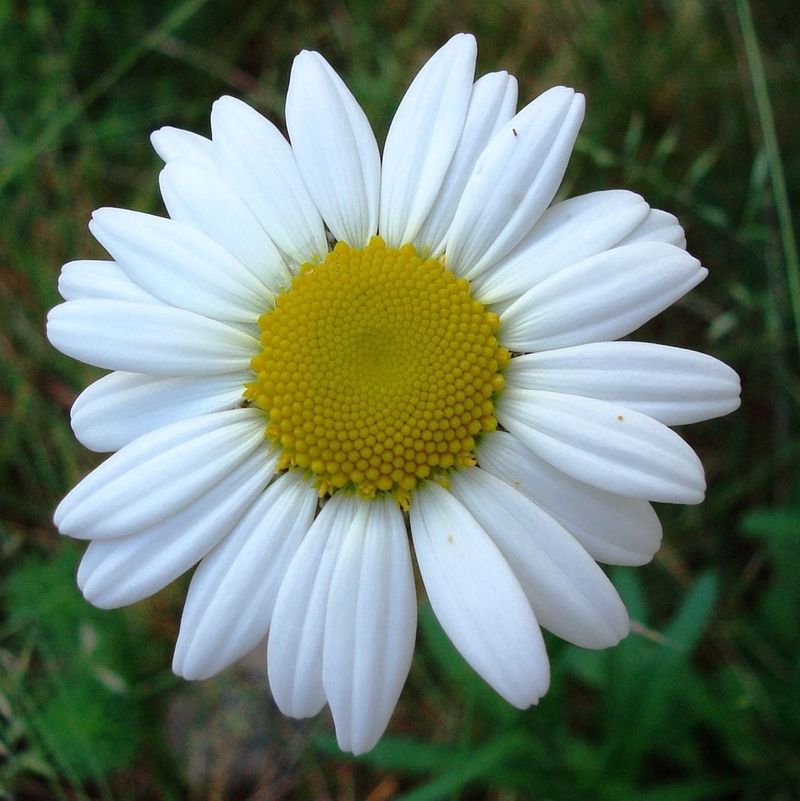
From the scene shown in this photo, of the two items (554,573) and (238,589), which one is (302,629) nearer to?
(238,589)

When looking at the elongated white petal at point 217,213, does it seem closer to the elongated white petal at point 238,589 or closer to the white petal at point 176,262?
the white petal at point 176,262

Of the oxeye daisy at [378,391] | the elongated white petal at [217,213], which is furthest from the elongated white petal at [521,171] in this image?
the elongated white petal at [217,213]

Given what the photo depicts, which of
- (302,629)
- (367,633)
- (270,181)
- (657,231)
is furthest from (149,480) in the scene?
(657,231)

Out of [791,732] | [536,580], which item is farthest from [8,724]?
[791,732]

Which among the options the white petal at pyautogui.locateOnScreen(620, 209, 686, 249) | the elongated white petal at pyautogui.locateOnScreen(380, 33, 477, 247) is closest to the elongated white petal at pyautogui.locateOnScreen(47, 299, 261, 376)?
the elongated white petal at pyautogui.locateOnScreen(380, 33, 477, 247)

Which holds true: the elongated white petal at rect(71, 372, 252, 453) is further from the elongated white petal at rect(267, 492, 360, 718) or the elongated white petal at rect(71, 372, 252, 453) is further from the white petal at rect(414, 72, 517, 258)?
the white petal at rect(414, 72, 517, 258)
